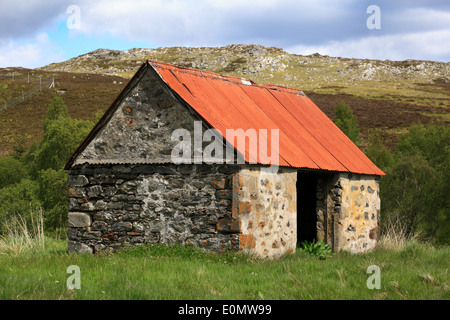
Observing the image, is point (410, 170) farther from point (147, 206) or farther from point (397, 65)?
point (397, 65)

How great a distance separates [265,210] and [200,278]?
278cm

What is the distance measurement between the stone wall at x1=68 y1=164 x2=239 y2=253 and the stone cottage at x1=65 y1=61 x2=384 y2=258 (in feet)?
0.06

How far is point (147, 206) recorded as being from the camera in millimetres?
10250

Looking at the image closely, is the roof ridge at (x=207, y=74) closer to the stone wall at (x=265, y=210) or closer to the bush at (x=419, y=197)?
the stone wall at (x=265, y=210)

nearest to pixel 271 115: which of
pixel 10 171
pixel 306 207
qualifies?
pixel 306 207

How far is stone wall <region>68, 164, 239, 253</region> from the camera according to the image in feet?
31.3

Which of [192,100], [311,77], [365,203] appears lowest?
[365,203]

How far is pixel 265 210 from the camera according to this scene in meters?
9.91

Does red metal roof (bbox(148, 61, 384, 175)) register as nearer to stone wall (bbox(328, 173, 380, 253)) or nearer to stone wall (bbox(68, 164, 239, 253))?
stone wall (bbox(328, 173, 380, 253))

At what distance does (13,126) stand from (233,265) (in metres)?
41.6

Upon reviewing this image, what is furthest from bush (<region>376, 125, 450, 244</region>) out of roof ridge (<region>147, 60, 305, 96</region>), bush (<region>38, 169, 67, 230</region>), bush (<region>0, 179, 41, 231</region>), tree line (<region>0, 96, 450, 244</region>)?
bush (<region>0, 179, 41, 231</region>)

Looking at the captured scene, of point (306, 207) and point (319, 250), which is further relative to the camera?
point (306, 207)

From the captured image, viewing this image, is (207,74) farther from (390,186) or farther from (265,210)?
(390,186)
